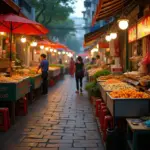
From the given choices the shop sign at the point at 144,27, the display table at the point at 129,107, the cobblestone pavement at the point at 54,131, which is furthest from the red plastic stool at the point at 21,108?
the display table at the point at 129,107

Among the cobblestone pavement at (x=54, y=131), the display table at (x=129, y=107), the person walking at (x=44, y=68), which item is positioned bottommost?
the cobblestone pavement at (x=54, y=131)

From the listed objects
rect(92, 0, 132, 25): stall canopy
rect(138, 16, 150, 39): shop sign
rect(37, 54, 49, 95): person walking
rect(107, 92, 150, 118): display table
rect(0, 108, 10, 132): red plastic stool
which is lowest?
rect(0, 108, 10, 132): red plastic stool

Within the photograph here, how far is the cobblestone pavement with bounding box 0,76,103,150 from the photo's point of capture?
23.6 feet

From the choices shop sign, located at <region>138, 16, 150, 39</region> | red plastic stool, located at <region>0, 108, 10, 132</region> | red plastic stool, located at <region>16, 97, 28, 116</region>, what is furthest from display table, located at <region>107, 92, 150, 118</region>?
red plastic stool, located at <region>16, 97, 28, 116</region>

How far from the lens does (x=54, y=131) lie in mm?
8539

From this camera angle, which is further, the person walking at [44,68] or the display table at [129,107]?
the person walking at [44,68]

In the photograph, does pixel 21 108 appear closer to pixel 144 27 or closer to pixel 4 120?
pixel 4 120

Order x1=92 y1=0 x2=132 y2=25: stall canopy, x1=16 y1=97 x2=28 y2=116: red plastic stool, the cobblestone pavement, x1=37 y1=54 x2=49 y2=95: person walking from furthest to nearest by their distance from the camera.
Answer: x1=37 y1=54 x2=49 y2=95: person walking, x1=16 y1=97 x2=28 y2=116: red plastic stool, x1=92 y1=0 x2=132 y2=25: stall canopy, the cobblestone pavement

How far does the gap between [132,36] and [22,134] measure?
19.8 ft

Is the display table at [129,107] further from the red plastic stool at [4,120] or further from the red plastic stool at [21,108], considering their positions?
the red plastic stool at [21,108]

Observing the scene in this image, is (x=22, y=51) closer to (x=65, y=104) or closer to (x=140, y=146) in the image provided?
(x=65, y=104)

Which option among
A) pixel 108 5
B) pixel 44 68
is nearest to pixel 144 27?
pixel 108 5

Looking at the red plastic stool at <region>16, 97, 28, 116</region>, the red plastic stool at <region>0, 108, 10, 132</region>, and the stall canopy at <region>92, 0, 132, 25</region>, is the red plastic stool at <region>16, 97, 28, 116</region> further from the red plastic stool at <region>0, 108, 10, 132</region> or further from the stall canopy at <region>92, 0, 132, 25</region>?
the stall canopy at <region>92, 0, 132, 25</region>

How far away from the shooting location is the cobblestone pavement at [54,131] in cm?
720
